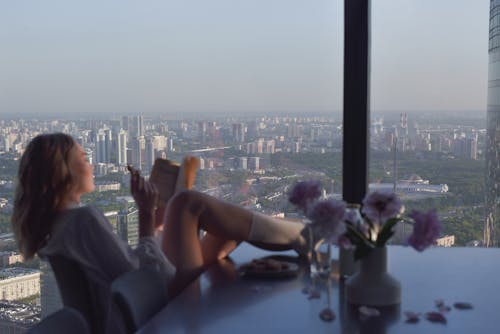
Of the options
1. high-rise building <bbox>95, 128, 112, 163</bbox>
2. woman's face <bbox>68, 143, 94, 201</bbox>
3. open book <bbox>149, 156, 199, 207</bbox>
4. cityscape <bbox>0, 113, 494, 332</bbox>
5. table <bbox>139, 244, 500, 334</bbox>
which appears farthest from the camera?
high-rise building <bbox>95, 128, 112, 163</bbox>

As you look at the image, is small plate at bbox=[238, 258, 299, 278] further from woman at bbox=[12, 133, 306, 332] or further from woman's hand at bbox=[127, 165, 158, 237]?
woman's hand at bbox=[127, 165, 158, 237]

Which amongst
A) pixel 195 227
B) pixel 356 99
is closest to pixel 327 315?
pixel 195 227

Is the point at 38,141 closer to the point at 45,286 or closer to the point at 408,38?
the point at 45,286

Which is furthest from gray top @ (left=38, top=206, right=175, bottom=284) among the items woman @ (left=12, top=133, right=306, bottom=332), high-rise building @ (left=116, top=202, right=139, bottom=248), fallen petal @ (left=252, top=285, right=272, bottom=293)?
high-rise building @ (left=116, top=202, right=139, bottom=248)

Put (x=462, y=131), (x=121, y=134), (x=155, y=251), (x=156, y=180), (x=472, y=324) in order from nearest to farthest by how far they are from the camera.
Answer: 1. (x=472, y=324)
2. (x=155, y=251)
3. (x=156, y=180)
4. (x=462, y=131)
5. (x=121, y=134)

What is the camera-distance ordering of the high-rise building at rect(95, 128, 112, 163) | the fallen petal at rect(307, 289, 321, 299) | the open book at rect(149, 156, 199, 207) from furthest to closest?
the high-rise building at rect(95, 128, 112, 163), the open book at rect(149, 156, 199, 207), the fallen petal at rect(307, 289, 321, 299)

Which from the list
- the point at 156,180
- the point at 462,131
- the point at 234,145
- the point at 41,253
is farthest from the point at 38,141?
the point at 462,131

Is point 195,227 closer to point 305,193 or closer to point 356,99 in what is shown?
point 305,193

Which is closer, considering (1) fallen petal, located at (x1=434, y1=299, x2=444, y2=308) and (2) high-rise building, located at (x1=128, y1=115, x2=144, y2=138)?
(1) fallen petal, located at (x1=434, y1=299, x2=444, y2=308)
